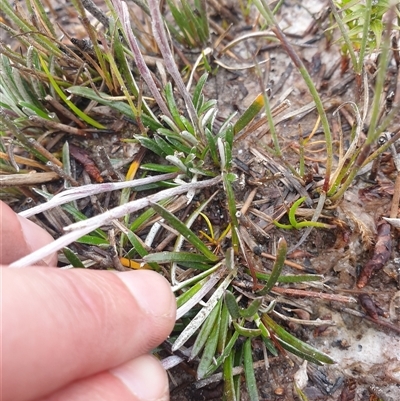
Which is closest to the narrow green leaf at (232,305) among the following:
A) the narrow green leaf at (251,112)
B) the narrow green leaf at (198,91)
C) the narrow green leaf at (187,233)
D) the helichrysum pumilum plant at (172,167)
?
the helichrysum pumilum plant at (172,167)

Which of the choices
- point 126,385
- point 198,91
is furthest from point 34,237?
point 198,91

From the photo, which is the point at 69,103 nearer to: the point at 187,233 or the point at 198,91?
the point at 198,91

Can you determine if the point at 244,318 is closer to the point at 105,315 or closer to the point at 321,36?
the point at 105,315

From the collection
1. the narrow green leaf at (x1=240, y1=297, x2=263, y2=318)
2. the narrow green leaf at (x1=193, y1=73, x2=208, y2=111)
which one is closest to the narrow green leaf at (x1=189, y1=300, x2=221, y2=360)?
the narrow green leaf at (x1=240, y1=297, x2=263, y2=318)

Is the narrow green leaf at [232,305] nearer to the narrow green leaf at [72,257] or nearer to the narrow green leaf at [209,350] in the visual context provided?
the narrow green leaf at [209,350]

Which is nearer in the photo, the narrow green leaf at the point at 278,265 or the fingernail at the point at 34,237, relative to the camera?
the narrow green leaf at the point at 278,265

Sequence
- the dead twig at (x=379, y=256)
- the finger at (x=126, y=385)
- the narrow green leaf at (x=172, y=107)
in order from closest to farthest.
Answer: the finger at (x=126, y=385) → the dead twig at (x=379, y=256) → the narrow green leaf at (x=172, y=107)
